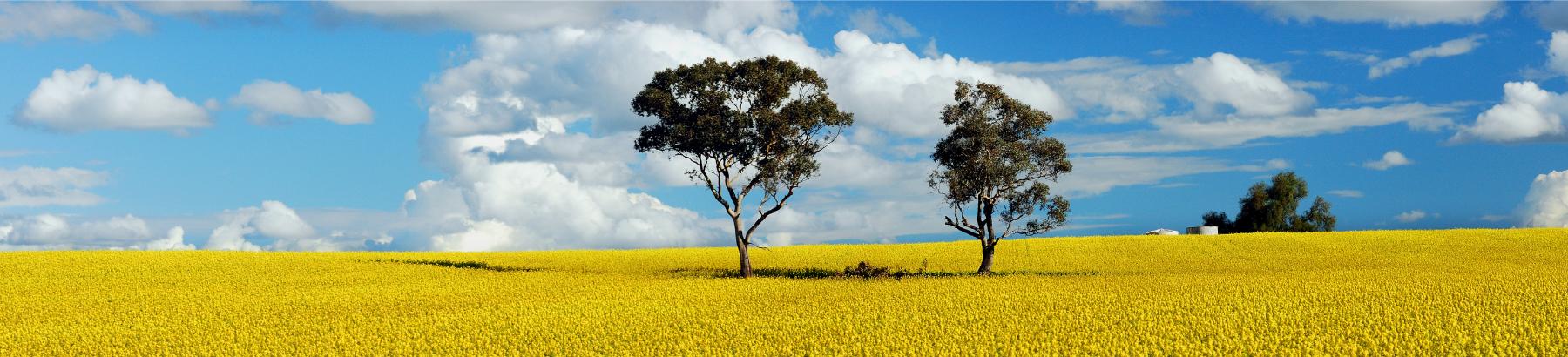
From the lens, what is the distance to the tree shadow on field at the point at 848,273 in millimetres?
45625

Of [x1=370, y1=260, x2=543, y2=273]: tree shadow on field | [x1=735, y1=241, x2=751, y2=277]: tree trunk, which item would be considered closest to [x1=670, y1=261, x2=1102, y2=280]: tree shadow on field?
[x1=735, y1=241, x2=751, y2=277]: tree trunk

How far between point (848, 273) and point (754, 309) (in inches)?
672

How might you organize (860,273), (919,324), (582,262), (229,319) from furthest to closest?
(582,262)
(860,273)
(229,319)
(919,324)

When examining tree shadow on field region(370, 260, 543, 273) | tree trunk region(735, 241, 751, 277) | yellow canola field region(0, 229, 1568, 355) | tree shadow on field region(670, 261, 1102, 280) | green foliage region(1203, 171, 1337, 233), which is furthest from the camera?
green foliage region(1203, 171, 1337, 233)

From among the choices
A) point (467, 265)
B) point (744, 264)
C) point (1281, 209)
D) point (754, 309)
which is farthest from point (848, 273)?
point (1281, 209)

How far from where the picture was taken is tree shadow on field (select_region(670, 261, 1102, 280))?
1796 inches

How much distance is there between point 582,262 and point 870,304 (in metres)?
32.4

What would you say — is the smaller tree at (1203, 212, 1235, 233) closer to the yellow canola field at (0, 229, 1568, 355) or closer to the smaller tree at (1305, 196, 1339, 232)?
the smaller tree at (1305, 196, 1339, 232)

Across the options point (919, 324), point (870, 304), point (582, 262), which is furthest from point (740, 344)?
point (582, 262)

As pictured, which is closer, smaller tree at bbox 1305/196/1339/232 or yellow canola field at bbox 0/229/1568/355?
yellow canola field at bbox 0/229/1568/355

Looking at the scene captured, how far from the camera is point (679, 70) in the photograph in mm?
50281

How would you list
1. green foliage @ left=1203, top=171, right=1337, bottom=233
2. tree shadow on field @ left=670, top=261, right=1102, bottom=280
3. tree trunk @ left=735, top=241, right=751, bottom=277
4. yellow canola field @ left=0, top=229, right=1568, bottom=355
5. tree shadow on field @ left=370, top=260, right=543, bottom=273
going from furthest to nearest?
1. green foliage @ left=1203, top=171, right=1337, bottom=233
2. tree shadow on field @ left=370, top=260, right=543, bottom=273
3. tree trunk @ left=735, top=241, right=751, bottom=277
4. tree shadow on field @ left=670, top=261, right=1102, bottom=280
5. yellow canola field @ left=0, top=229, right=1568, bottom=355

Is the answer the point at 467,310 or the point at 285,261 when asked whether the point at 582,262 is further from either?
the point at 467,310

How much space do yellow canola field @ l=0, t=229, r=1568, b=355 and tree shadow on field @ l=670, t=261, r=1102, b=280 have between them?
103 centimetres
